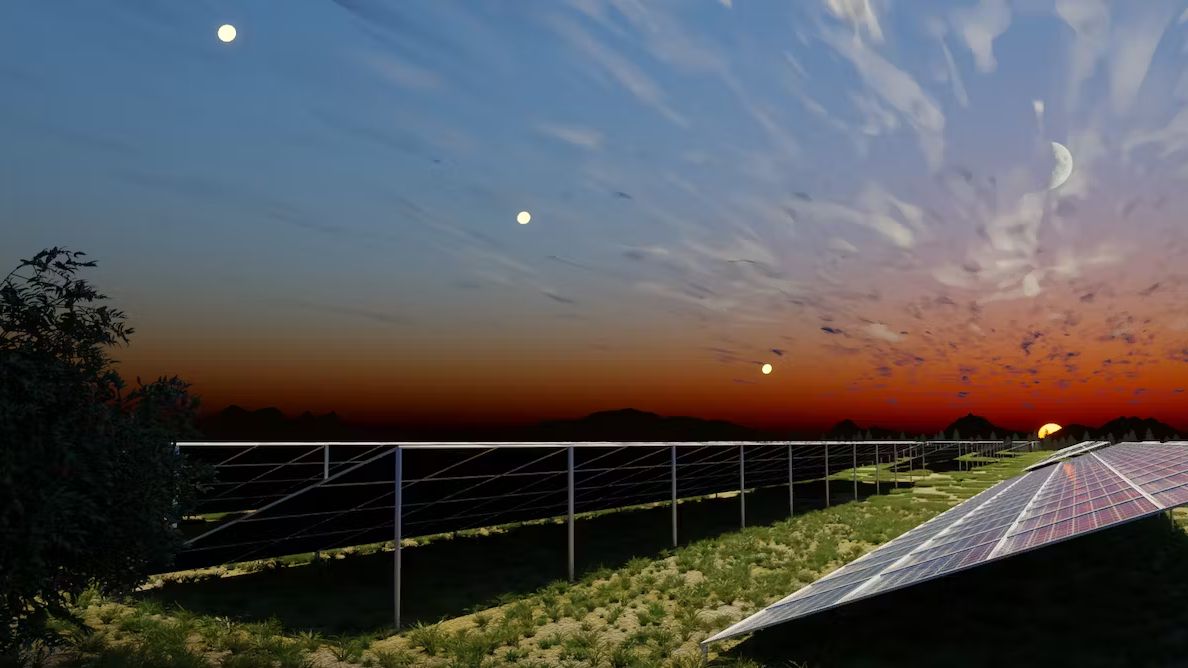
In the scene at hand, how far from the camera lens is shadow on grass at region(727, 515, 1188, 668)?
39.3ft

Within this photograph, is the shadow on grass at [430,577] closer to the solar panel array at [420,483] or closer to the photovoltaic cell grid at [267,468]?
the solar panel array at [420,483]

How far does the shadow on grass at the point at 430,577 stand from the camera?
62.0 feet

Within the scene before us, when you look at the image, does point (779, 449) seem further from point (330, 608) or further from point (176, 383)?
point (176, 383)

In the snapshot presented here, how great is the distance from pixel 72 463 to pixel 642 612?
12739 mm

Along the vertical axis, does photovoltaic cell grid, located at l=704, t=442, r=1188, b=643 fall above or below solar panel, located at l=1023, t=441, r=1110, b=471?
above

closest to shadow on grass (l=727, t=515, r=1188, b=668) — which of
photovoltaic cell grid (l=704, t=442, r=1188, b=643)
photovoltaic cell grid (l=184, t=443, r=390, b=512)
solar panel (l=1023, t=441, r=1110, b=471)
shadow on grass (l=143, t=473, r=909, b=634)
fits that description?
photovoltaic cell grid (l=704, t=442, r=1188, b=643)

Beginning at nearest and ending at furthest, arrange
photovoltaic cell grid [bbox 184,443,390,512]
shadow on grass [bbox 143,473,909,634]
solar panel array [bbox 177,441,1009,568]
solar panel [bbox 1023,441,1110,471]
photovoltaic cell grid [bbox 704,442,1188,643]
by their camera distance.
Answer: photovoltaic cell grid [bbox 704,442,1188,643]
solar panel array [bbox 177,441,1009,568]
shadow on grass [bbox 143,473,909,634]
photovoltaic cell grid [bbox 184,443,390,512]
solar panel [bbox 1023,441,1110,471]

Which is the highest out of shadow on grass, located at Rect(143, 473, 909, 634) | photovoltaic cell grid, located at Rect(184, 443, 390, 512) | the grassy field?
photovoltaic cell grid, located at Rect(184, 443, 390, 512)

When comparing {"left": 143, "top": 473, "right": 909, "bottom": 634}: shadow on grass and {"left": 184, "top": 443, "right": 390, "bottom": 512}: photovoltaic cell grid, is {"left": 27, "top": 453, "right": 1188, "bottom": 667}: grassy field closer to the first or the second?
{"left": 143, "top": 473, "right": 909, "bottom": 634}: shadow on grass

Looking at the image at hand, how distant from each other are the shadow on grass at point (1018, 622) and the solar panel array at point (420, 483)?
9237mm

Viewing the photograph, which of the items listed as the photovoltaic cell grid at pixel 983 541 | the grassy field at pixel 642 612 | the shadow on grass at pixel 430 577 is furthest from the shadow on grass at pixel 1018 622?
the shadow on grass at pixel 430 577

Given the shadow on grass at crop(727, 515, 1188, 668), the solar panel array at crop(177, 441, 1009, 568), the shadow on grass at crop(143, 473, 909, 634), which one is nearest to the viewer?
the shadow on grass at crop(727, 515, 1188, 668)

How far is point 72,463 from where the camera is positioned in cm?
1139

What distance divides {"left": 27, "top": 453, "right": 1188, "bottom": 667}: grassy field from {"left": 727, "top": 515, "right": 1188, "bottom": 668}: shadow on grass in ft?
0.16
